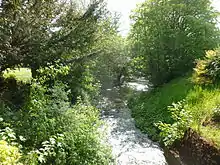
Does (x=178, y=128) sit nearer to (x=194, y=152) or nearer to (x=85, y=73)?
(x=194, y=152)

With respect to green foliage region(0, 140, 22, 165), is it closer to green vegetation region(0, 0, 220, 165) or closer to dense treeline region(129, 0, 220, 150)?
green vegetation region(0, 0, 220, 165)

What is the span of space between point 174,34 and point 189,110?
6948 mm

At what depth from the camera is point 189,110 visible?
24.1 feet

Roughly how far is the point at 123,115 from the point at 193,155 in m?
6.67

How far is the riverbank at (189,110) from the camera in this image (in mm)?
6022

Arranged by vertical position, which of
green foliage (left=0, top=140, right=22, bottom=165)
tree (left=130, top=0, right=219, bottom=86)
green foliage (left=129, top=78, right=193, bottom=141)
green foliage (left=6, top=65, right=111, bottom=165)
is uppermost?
tree (left=130, top=0, right=219, bottom=86)

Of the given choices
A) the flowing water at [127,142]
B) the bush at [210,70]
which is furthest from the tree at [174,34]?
the bush at [210,70]

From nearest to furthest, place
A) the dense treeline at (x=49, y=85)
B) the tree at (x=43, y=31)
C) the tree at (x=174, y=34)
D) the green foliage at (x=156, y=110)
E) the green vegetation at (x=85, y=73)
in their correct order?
the dense treeline at (x=49, y=85) → the green vegetation at (x=85, y=73) → the tree at (x=43, y=31) → the green foliage at (x=156, y=110) → the tree at (x=174, y=34)

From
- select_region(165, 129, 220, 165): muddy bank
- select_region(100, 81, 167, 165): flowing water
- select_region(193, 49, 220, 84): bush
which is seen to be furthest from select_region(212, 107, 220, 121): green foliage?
select_region(193, 49, 220, 84): bush

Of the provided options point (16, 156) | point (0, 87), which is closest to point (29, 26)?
point (0, 87)

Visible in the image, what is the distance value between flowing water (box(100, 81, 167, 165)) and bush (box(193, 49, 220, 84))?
109 inches

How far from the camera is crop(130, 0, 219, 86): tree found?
13375 millimetres

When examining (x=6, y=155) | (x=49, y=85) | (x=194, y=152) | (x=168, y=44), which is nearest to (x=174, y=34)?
(x=168, y=44)

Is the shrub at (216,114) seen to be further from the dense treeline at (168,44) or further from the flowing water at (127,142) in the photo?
the dense treeline at (168,44)
